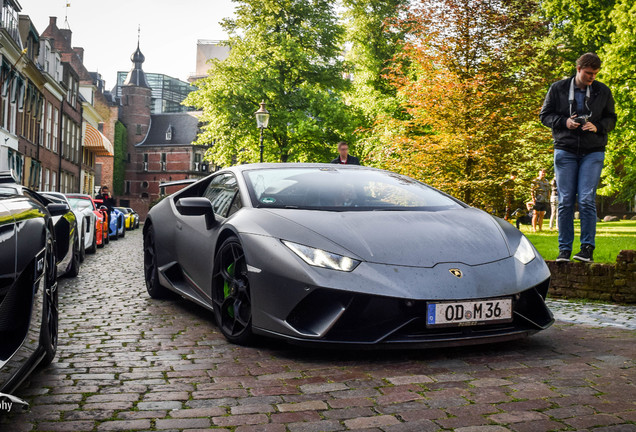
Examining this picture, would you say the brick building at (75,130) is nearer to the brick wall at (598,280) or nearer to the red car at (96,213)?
the red car at (96,213)

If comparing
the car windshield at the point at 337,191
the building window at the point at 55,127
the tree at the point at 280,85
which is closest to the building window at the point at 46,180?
the building window at the point at 55,127

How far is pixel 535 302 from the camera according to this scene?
4336 millimetres

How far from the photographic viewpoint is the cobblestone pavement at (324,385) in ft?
9.62

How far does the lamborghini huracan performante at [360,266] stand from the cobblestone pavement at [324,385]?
0.64ft

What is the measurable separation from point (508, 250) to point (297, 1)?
33.2 meters

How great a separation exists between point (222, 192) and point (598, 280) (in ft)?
12.3

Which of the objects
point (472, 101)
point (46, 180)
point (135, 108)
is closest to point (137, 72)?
point (135, 108)

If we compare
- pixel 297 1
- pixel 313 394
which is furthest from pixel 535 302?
pixel 297 1

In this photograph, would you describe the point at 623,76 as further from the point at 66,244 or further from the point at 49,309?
the point at 49,309

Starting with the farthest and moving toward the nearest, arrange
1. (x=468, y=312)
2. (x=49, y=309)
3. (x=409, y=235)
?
1. (x=409, y=235)
2. (x=468, y=312)
3. (x=49, y=309)

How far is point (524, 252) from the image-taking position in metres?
4.53

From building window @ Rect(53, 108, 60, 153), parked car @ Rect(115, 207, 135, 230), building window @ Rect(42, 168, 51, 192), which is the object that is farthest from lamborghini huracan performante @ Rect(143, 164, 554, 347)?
building window @ Rect(53, 108, 60, 153)

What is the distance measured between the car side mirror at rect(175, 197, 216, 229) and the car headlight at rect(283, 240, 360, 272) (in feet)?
4.20

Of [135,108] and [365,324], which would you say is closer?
[365,324]
